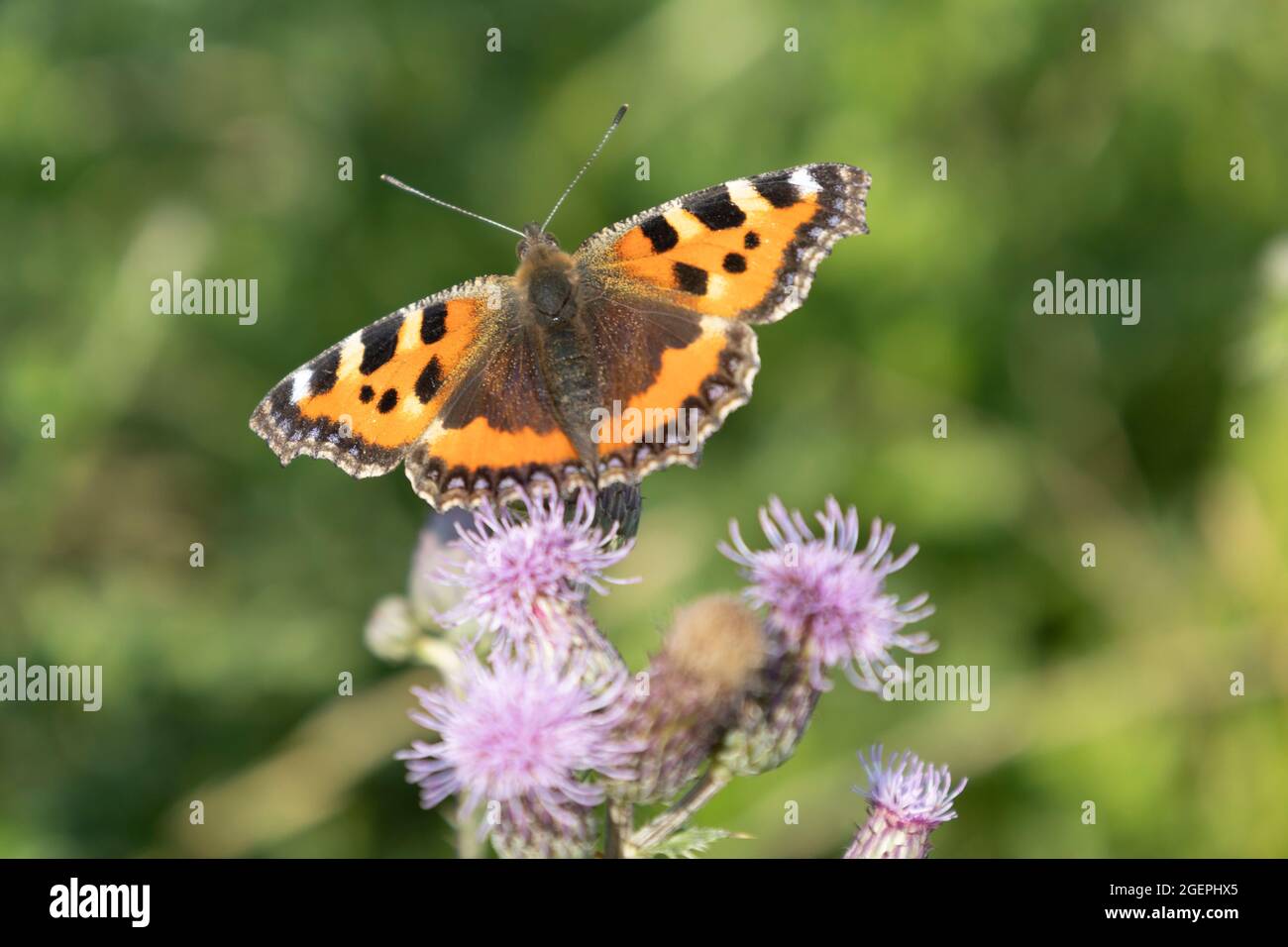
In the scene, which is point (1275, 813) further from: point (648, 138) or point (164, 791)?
point (164, 791)

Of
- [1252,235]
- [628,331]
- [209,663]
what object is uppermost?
[1252,235]

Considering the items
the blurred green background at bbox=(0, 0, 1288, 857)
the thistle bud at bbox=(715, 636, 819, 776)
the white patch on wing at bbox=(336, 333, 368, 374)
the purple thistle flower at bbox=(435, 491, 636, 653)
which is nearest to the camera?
the thistle bud at bbox=(715, 636, 819, 776)

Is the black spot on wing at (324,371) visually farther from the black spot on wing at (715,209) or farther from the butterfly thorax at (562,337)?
the black spot on wing at (715,209)

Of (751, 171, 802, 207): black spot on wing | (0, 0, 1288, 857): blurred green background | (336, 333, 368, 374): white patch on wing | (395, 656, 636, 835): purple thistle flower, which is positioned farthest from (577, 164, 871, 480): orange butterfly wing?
(0, 0, 1288, 857): blurred green background

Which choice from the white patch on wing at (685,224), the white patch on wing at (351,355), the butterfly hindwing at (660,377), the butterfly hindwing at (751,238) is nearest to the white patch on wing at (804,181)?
the butterfly hindwing at (751,238)

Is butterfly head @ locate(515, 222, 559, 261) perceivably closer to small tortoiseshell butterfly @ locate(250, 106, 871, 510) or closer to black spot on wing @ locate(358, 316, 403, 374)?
small tortoiseshell butterfly @ locate(250, 106, 871, 510)
